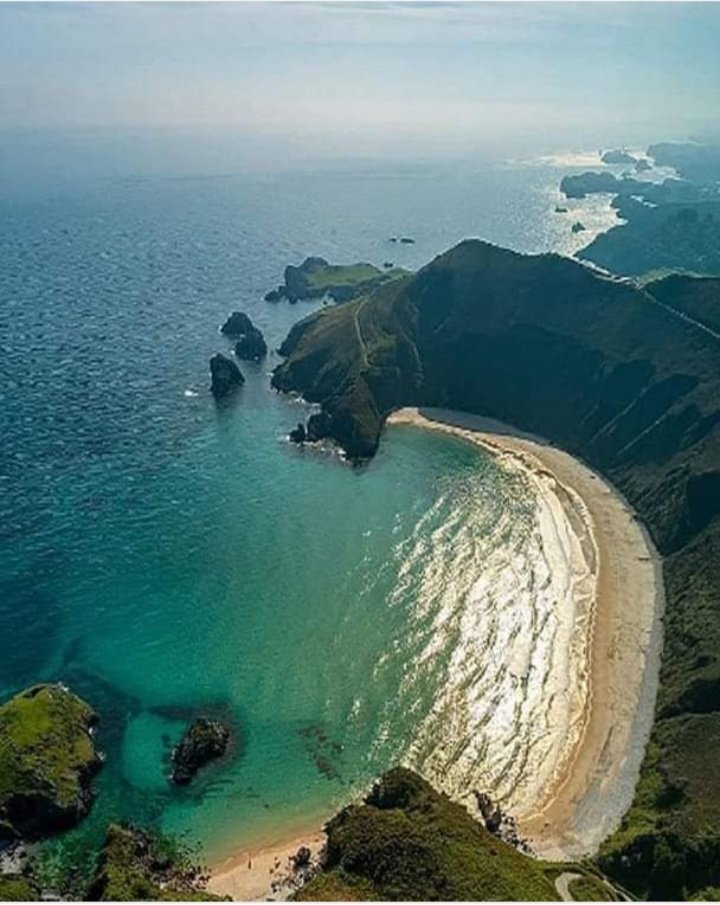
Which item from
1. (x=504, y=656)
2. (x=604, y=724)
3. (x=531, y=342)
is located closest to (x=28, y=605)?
(x=504, y=656)

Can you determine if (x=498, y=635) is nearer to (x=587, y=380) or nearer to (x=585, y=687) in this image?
(x=585, y=687)

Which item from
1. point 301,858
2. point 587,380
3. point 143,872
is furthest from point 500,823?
point 587,380

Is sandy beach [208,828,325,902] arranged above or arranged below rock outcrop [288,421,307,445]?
below

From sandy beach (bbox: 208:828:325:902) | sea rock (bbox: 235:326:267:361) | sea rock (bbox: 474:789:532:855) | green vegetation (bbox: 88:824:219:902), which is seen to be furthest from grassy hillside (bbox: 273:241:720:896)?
green vegetation (bbox: 88:824:219:902)

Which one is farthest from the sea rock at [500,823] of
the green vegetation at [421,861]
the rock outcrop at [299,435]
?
the rock outcrop at [299,435]

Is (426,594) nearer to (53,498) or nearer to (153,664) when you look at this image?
(153,664)

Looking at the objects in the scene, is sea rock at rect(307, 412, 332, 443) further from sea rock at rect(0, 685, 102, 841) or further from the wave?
sea rock at rect(0, 685, 102, 841)

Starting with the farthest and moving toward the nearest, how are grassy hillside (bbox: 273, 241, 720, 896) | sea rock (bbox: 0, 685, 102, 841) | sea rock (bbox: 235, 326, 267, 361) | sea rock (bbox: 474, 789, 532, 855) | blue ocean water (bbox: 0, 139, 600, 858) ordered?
sea rock (bbox: 235, 326, 267, 361), grassy hillside (bbox: 273, 241, 720, 896), blue ocean water (bbox: 0, 139, 600, 858), sea rock (bbox: 0, 685, 102, 841), sea rock (bbox: 474, 789, 532, 855)
